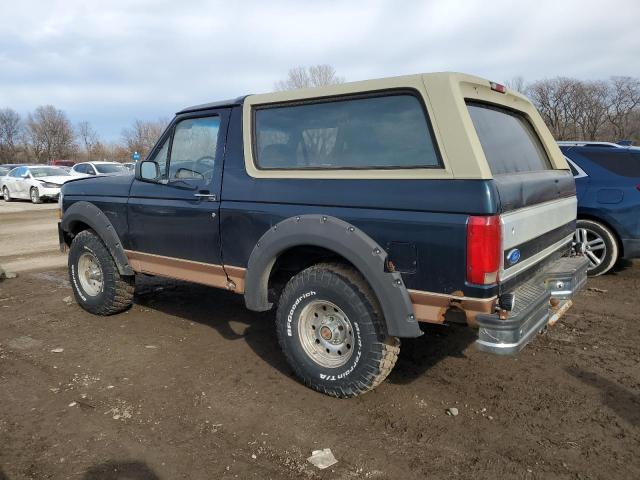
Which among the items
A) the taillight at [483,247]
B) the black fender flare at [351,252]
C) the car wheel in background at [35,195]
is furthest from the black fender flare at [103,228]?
the car wheel in background at [35,195]

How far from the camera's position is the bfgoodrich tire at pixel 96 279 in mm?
5105

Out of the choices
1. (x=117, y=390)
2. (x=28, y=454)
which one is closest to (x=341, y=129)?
(x=117, y=390)

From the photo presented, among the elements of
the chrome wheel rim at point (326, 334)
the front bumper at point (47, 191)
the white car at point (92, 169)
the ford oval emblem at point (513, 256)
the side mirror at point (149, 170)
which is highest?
the white car at point (92, 169)

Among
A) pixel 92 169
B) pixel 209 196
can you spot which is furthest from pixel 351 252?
pixel 92 169

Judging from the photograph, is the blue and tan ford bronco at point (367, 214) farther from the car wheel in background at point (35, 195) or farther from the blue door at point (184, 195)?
the car wheel in background at point (35, 195)

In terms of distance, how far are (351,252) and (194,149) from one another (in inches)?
76.2

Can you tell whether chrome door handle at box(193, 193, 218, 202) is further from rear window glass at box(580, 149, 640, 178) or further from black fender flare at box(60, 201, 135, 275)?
rear window glass at box(580, 149, 640, 178)

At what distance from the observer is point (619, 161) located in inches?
242

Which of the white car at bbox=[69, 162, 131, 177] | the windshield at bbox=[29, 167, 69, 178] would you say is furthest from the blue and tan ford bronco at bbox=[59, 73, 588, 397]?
the windshield at bbox=[29, 167, 69, 178]

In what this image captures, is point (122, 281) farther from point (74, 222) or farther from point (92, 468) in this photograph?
point (92, 468)

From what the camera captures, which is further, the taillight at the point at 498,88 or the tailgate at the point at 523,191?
the taillight at the point at 498,88

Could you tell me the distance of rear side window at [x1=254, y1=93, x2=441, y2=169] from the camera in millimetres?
3100

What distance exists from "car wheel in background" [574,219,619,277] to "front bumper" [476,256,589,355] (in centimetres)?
242

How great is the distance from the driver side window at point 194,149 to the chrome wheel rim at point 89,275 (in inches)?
59.9
